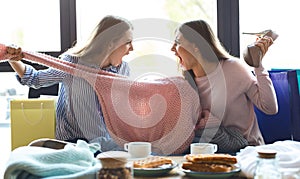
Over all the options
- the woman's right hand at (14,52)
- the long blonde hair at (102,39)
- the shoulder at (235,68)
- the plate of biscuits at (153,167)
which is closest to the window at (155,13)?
the long blonde hair at (102,39)

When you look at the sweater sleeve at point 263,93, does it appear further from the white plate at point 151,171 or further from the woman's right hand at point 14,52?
the woman's right hand at point 14,52

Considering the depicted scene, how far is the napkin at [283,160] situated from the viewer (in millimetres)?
1052

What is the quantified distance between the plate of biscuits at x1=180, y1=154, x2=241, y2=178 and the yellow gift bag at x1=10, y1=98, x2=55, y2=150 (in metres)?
0.83

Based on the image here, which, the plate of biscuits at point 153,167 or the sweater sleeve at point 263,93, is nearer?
the plate of biscuits at point 153,167

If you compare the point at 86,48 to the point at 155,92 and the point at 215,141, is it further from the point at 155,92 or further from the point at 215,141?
the point at 215,141

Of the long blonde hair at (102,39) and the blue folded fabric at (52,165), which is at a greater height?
the long blonde hair at (102,39)

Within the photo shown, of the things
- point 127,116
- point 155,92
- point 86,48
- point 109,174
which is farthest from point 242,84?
point 109,174

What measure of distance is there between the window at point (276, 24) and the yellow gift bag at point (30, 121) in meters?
1.11

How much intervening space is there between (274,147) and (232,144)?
43 cm

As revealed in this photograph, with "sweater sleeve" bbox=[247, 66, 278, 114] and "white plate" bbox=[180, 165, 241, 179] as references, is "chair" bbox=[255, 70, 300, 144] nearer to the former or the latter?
"sweater sleeve" bbox=[247, 66, 278, 114]

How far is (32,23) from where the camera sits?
2.22m

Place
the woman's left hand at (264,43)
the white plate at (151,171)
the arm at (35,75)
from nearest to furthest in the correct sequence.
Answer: the white plate at (151,171) → the woman's left hand at (264,43) → the arm at (35,75)

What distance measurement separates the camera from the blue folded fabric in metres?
1.04

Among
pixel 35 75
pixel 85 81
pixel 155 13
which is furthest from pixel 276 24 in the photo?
pixel 35 75
